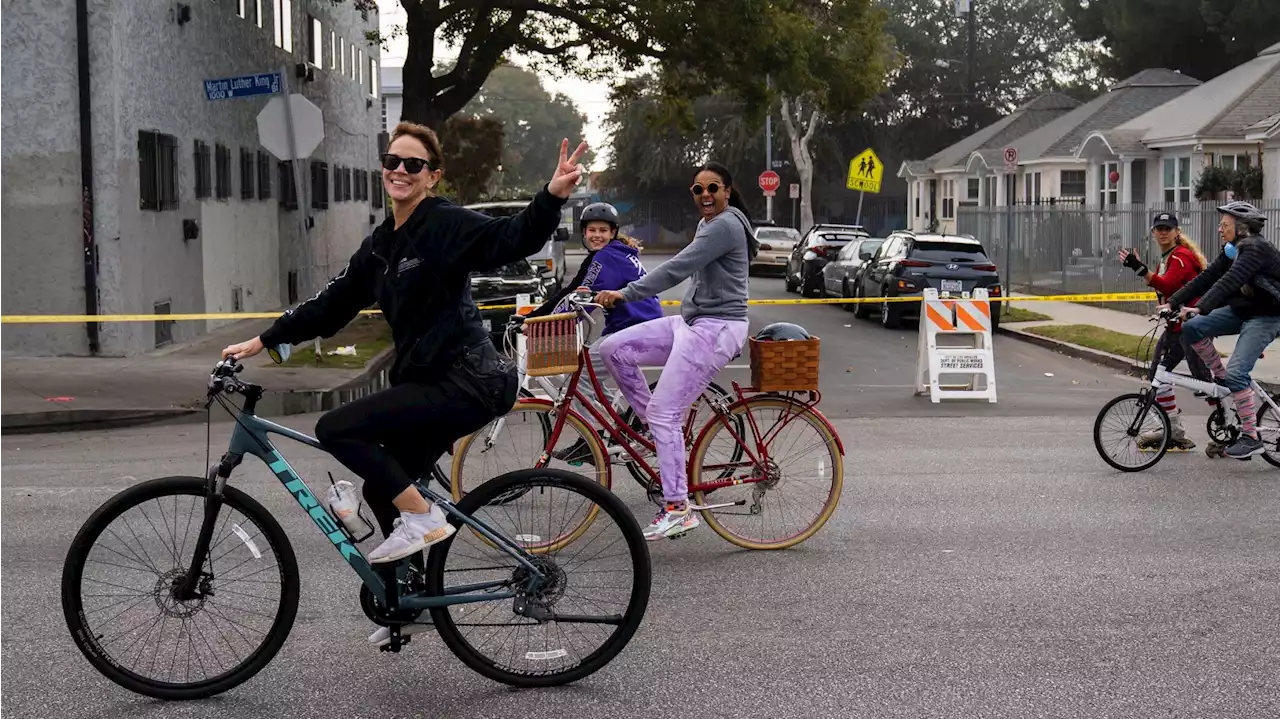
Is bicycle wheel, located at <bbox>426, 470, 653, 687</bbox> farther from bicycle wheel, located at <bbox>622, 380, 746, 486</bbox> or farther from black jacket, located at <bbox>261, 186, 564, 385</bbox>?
bicycle wheel, located at <bbox>622, 380, 746, 486</bbox>

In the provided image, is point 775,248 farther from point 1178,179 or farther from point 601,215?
point 601,215

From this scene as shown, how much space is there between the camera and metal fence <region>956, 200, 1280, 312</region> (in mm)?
27234

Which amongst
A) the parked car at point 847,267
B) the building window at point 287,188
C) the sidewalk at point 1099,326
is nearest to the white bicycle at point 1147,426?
the sidewalk at point 1099,326

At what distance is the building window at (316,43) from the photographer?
107 ft

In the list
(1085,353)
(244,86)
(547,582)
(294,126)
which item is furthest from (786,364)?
(1085,353)

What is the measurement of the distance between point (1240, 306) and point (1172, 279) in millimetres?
1286

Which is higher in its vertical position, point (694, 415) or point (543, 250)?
point (543, 250)

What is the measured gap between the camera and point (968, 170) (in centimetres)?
5681

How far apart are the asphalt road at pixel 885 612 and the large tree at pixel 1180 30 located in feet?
167

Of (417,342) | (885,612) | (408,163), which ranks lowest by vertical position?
(885,612)

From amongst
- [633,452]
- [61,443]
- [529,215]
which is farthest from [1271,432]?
[61,443]

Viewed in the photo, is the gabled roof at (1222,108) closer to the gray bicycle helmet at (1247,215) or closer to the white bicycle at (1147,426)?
the gray bicycle helmet at (1247,215)

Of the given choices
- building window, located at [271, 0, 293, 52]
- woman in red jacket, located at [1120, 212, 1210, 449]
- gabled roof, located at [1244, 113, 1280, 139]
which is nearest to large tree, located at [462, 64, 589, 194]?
gabled roof, located at [1244, 113, 1280, 139]

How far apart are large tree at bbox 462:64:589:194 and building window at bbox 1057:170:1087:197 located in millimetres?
92288
